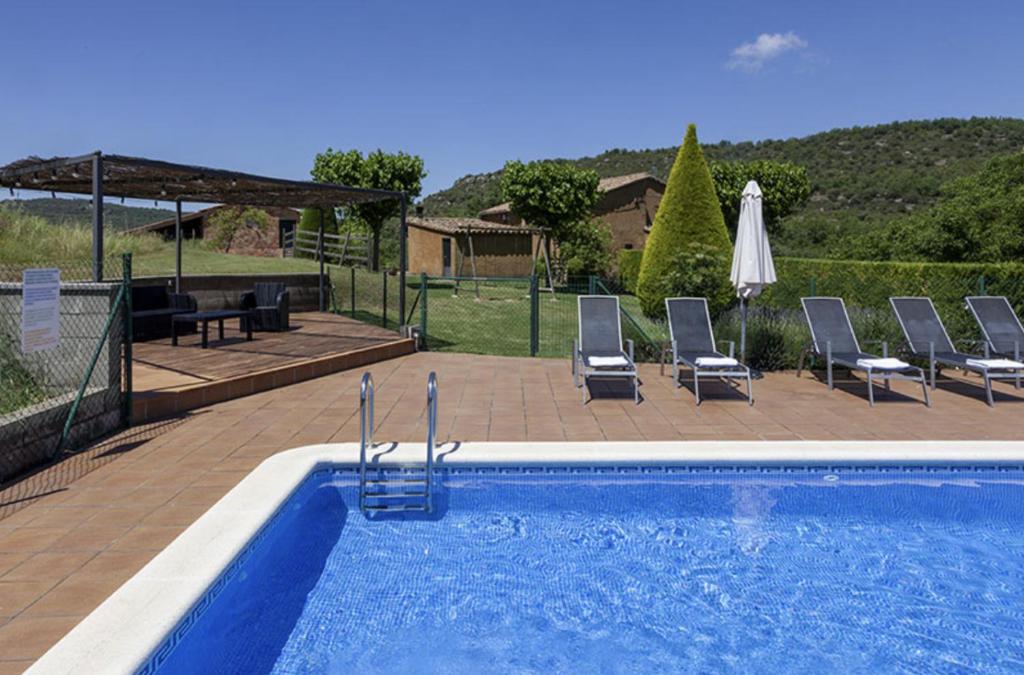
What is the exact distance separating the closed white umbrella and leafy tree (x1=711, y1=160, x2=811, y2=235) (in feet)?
86.4

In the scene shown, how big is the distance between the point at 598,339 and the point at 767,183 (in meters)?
29.6

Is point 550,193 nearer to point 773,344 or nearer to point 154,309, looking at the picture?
point 773,344

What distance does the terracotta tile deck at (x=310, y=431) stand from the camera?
3463 millimetres

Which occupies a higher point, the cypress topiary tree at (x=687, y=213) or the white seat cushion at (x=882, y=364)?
the cypress topiary tree at (x=687, y=213)

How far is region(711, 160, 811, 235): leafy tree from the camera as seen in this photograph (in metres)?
34.7

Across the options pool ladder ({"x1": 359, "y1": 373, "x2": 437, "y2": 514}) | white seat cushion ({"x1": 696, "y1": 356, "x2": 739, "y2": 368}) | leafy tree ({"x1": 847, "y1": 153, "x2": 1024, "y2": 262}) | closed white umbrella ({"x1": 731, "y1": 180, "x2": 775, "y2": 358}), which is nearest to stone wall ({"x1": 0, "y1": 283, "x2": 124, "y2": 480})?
pool ladder ({"x1": 359, "y1": 373, "x2": 437, "y2": 514})

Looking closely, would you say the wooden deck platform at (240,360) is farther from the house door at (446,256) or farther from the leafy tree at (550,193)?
the house door at (446,256)

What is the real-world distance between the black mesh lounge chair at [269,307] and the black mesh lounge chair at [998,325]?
10.5 m

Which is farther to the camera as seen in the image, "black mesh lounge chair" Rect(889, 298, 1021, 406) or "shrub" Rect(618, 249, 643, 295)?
"shrub" Rect(618, 249, 643, 295)

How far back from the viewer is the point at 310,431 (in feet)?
21.0

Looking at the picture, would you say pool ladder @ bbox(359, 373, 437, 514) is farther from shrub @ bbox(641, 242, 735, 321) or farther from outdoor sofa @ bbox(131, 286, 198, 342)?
shrub @ bbox(641, 242, 735, 321)

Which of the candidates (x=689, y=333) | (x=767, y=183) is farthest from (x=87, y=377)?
(x=767, y=183)

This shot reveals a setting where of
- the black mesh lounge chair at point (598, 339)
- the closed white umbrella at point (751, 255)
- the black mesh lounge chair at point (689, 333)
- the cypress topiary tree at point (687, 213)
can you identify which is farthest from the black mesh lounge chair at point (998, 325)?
the cypress topiary tree at point (687, 213)

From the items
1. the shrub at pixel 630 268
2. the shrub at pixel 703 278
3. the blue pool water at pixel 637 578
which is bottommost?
the blue pool water at pixel 637 578
